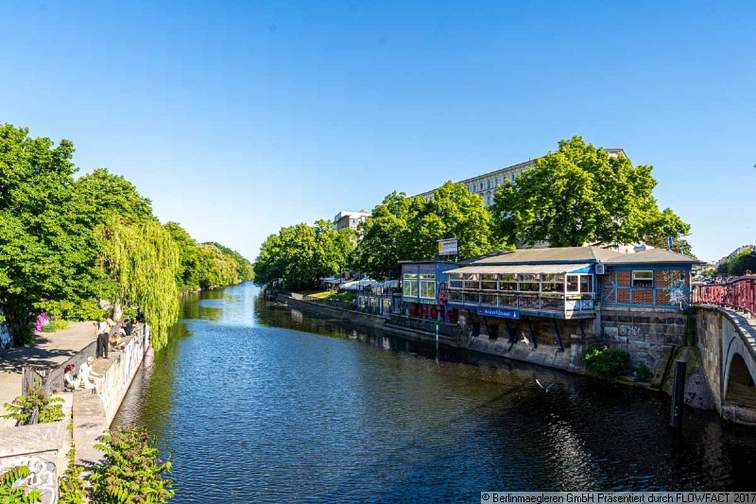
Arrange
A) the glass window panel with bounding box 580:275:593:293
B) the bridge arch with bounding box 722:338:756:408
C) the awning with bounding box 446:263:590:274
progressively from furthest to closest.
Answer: the glass window panel with bounding box 580:275:593:293
the awning with bounding box 446:263:590:274
the bridge arch with bounding box 722:338:756:408

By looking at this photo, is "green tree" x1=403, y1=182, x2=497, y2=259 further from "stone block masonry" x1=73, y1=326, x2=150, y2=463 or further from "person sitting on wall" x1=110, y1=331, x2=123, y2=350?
"person sitting on wall" x1=110, y1=331, x2=123, y2=350

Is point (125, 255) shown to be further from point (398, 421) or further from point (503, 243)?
point (503, 243)

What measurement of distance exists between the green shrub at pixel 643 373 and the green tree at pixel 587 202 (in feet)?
47.0

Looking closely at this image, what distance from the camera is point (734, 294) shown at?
22.3 m

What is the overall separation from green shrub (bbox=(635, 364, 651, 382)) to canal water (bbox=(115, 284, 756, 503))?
1.63 m

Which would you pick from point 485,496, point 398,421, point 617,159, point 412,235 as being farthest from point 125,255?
point 617,159

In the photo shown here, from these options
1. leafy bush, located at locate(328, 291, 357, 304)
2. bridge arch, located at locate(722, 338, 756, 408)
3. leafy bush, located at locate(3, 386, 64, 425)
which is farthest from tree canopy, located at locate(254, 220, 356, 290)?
leafy bush, located at locate(3, 386, 64, 425)

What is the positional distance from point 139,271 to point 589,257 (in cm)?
3035

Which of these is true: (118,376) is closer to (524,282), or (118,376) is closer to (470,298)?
(524,282)

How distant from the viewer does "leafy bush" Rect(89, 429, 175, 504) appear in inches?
494

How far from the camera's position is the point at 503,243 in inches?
2356

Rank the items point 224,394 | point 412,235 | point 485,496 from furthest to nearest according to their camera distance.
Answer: point 412,235
point 224,394
point 485,496

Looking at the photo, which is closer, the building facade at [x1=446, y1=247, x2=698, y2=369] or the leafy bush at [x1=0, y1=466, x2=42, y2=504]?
the leafy bush at [x1=0, y1=466, x2=42, y2=504]

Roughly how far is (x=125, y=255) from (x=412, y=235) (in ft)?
118
